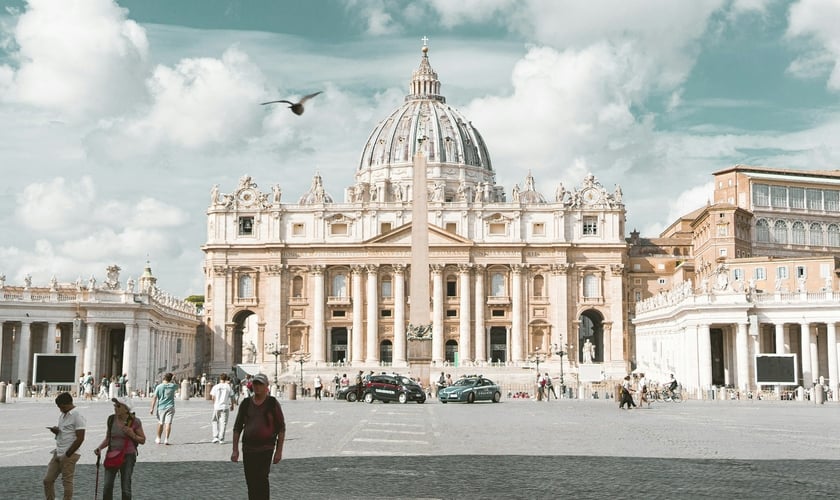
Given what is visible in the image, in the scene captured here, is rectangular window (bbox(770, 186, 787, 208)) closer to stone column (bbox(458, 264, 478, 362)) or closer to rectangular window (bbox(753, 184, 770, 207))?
rectangular window (bbox(753, 184, 770, 207))

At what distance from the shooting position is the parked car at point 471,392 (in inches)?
1859

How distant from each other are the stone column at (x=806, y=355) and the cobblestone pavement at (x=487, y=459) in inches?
984

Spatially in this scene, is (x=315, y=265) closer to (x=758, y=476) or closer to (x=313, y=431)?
(x=313, y=431)

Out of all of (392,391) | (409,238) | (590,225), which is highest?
(590,225)

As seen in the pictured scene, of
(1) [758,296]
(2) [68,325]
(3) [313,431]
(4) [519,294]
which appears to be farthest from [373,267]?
(3) [313,431]

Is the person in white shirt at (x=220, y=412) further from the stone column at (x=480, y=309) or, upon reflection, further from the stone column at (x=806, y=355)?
the stone column at (x=480, y=309)

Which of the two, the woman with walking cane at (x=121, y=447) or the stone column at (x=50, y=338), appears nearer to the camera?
the woman with walking cane at (x=121, y=447)

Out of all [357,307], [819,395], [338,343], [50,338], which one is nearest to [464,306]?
[357,307]

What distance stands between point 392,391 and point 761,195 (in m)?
50.1

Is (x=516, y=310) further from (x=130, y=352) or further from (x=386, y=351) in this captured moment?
(x=130, y=352)

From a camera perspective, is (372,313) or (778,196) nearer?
(778,196)

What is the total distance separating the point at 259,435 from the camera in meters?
11.9

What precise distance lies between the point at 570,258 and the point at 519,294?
5643mm

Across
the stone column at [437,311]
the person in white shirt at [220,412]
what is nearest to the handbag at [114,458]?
the person in white shirt at [220,412]
